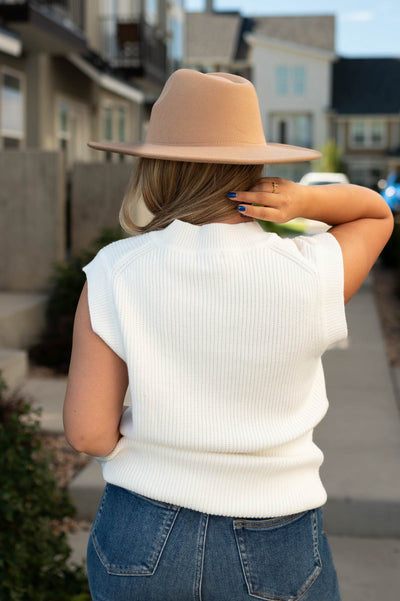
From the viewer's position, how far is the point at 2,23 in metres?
11.3

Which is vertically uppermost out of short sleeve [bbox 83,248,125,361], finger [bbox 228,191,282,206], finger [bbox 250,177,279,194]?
finger [bbox 250,177,279,194]

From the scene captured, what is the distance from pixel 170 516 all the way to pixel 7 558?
1.44 m

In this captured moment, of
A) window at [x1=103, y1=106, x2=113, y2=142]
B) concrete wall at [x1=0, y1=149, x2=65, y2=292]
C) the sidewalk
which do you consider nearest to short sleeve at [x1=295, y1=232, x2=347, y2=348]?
the sidewalk

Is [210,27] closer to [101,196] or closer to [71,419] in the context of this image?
[101,196]

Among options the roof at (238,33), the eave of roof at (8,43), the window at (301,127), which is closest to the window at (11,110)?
the eave of roof at (8,43)

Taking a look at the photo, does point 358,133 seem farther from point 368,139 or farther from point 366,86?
point 366,86

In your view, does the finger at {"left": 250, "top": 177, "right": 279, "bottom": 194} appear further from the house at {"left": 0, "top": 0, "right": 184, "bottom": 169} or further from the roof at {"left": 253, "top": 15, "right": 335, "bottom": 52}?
the roof at {"left": 253, "top": 15, "right": 335, "bottom": 52}

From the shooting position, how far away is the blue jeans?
4.79 feet

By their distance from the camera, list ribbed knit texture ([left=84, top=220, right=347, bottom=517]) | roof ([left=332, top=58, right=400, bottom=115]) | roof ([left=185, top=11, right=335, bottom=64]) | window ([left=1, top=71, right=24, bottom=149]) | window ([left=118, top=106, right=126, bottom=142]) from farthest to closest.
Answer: roof ([left=332, top=58, right=400, bottom=115]), roof ([left=185, top=11, right=335, bottom=64]), window ([left=118, top=106, right=126, bottom=142]), window ([left=1, top=71, right=24, bottom=149]), ribbed knit texture ([left=84, top=220, right=347, bottom=517])

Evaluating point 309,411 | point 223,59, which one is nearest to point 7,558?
point 309,411

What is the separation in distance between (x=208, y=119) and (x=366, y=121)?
51.1 metres

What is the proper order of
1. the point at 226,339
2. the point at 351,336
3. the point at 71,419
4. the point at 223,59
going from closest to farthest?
the point at 226,339
the point at 71,419
the point at 351,336
the point at 223,59

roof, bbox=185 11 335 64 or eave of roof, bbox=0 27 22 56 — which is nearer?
eave of roof, bbox=0 27 22 56

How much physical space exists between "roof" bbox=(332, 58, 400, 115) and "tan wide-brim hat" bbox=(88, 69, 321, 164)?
49811 mm
